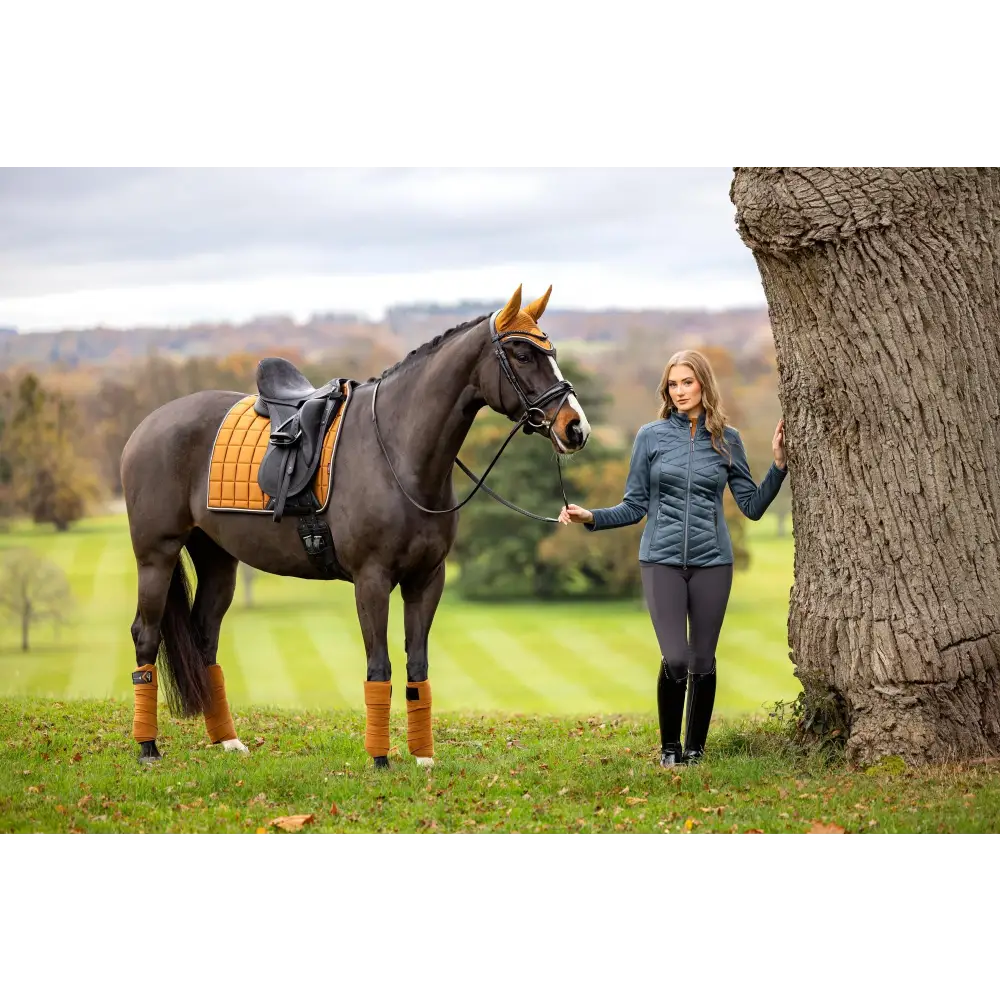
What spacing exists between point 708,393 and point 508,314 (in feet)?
3.89

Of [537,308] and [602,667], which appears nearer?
[537,308]

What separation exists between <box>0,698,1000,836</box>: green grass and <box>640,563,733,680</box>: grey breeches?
0.65 meters

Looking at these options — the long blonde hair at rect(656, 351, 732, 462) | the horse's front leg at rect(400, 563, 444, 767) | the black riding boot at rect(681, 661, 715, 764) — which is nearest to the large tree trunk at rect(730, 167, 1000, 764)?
the long blonde hair at rect(656, 351, 732, 462)

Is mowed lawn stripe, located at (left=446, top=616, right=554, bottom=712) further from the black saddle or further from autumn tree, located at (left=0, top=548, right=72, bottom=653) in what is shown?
the black saddle

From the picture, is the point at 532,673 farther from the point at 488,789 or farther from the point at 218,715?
the point at 488,789

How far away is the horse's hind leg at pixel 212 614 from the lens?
22.1ft

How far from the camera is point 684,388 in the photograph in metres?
5.74

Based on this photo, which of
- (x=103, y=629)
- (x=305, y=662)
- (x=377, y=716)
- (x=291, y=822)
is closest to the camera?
(x=291, y=822)

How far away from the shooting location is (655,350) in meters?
A: 30.9

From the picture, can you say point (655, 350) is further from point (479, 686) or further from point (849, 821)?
point (849, 821)

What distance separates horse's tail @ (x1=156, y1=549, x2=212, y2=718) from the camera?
6621 mm

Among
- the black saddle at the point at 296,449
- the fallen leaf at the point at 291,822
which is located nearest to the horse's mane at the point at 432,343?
the black saddle at the point at 296,449

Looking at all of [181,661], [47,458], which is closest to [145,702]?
[181,661]

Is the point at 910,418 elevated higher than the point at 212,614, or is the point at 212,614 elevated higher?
the point at 910,418
